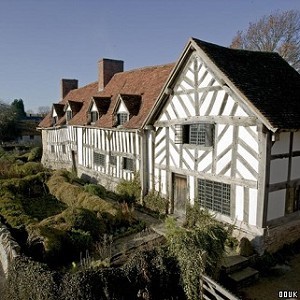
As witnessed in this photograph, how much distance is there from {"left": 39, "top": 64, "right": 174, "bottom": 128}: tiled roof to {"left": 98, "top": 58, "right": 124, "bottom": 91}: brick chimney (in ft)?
1.90

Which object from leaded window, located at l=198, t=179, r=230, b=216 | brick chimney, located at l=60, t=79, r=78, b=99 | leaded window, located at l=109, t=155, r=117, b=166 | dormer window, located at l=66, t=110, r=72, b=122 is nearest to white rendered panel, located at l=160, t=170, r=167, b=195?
leaded window, located at l=198, t=179, r=230, b=216

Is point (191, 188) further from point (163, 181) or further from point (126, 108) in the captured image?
point (126, 108)

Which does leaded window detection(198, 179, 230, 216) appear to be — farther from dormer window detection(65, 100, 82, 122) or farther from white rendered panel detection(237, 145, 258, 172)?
dormer window detection(65, 100, 82, 122)

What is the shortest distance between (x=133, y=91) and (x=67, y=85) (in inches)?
586

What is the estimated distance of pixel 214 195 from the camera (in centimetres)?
1015

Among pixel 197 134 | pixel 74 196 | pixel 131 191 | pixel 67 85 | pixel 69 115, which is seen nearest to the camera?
pixel 197 134

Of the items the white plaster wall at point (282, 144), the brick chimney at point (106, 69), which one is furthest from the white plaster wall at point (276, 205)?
the brick chimney at point (106, 69)

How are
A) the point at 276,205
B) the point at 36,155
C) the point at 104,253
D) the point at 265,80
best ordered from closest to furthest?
the point at 104,253 < the point at 276,205 < the point at 265,80 < the point at 36,155

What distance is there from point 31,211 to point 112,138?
5.62 meters

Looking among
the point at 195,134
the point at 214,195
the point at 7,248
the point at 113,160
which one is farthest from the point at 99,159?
the point at 7,248

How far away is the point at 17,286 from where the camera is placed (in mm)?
6523

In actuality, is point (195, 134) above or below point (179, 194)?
above

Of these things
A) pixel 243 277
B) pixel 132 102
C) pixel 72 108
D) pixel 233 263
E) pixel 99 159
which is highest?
pixel 132 102

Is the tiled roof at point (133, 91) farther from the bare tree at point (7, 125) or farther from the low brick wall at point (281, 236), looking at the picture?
the bare tree at point (7, 125)
